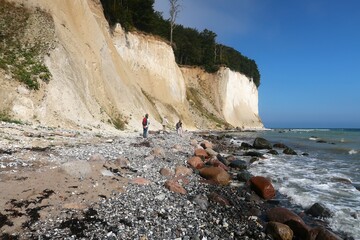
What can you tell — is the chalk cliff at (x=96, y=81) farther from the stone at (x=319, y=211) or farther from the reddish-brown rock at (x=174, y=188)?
the stone at (x=319, y=211)

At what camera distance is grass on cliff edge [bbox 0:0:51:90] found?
18453mm

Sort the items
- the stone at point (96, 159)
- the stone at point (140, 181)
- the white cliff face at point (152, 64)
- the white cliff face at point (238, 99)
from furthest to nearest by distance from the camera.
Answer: the white cliff face at point (238, 99), the white cliff face at point (152, 64), the stone at point (96, 159), the stone at point (140, 181)

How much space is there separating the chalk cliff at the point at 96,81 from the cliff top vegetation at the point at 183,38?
6.65 ft

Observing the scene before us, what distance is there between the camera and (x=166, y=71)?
47938mm

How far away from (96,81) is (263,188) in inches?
781

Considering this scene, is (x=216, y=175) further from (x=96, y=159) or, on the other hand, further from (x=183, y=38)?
(x=183, y=38)

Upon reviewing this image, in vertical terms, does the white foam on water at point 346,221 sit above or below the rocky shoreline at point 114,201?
below

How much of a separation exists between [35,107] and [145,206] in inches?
530

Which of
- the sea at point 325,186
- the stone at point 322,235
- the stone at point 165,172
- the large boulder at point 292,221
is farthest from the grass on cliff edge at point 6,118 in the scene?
the stone at point 322,235

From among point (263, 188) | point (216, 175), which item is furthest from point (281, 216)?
point (216, 175)

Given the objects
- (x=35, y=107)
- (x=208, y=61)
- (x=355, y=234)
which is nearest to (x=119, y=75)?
(x=35, y=107)

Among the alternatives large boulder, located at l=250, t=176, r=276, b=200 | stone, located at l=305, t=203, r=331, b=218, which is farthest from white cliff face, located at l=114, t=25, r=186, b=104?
stone, located at l=305, t=203, r=331, b=218

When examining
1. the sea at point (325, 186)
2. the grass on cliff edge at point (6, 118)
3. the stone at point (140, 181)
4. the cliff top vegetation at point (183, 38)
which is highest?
the cliff top vegetation at point (183, 38)

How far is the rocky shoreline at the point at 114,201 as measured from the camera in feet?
19.7
